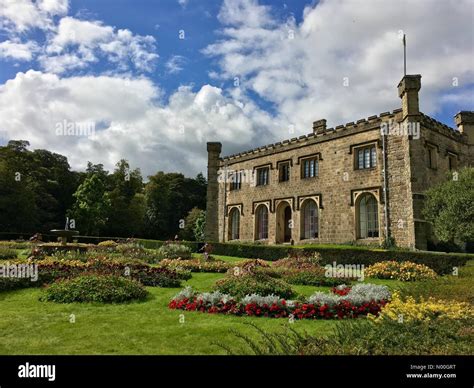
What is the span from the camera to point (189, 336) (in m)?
6.74

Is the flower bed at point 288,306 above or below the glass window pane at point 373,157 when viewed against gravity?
below

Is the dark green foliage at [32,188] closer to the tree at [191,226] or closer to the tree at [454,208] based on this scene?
the tree at [191,226]

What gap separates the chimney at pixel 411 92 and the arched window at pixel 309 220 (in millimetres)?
9345

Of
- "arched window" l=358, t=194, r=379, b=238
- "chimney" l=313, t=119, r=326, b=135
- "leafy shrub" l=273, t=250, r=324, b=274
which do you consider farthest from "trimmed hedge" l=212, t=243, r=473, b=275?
"chimney" l=313, t=119, r=326, b=135

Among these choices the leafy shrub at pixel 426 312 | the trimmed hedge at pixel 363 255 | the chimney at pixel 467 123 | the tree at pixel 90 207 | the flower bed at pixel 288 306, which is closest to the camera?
the leafy shrub at pixel 426 312

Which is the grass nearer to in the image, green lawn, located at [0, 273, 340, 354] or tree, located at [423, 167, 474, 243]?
green lawn, located at [0, 273, 340, 354]

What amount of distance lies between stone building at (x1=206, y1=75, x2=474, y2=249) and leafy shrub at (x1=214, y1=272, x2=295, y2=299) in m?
12.9

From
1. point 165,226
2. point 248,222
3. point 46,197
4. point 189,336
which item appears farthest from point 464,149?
point 46,197

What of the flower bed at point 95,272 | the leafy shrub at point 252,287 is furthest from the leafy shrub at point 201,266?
the leafy shrub at point 252,287

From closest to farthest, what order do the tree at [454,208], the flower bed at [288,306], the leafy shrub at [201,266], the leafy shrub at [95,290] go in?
the flower bed at [288,306] < the leafy shrub at [95,290] < the leafy shrub at [201,266] < the tree at [454,208]

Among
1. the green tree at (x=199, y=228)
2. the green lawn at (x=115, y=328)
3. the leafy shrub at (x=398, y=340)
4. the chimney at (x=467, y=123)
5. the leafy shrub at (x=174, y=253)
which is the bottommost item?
the green lawn at (x=115, y=328)

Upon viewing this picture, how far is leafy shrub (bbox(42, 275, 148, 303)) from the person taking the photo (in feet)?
31.5

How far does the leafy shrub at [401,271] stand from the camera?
14297 mm
